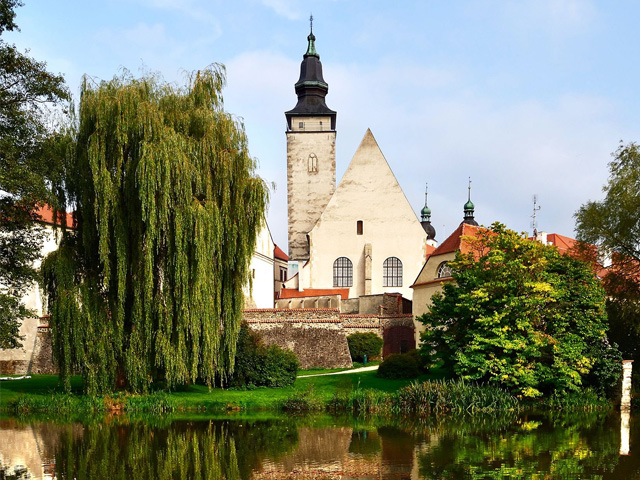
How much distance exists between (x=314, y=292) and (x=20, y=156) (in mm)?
26878

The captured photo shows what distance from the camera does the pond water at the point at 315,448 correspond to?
1244 centimetres

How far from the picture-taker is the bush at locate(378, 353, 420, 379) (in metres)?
25.9

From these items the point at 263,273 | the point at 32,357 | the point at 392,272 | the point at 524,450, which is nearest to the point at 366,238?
the point at 392,272

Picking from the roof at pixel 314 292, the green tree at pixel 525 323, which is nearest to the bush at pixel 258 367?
the green tree at pixel 525 323

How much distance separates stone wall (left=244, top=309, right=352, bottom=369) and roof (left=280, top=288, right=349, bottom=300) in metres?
11.6

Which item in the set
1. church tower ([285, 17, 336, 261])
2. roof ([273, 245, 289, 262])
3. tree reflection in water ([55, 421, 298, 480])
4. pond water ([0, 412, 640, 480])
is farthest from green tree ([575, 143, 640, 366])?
roof ([273, 245, 289, 262])

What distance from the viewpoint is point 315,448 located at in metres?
14.7

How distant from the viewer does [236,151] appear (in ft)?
70.5

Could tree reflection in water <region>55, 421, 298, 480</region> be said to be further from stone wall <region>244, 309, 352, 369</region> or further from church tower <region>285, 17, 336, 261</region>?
church tower <region>285, 17, 336, 261</region>

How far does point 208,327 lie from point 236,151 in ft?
18.2

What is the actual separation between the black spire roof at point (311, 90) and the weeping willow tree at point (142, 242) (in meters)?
33.1

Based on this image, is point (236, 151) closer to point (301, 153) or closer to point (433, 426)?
point (433, 426)

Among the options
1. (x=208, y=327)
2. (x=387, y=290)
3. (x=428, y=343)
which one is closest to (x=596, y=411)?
(x=428, y=343)

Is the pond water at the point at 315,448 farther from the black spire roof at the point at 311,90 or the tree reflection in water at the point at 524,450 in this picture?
the black spire roof at the point at 311,90
